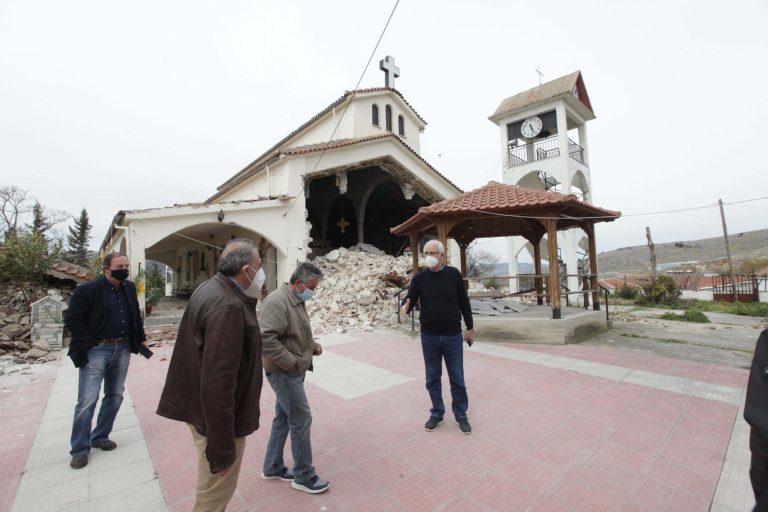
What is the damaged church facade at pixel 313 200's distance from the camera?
36.2 ft

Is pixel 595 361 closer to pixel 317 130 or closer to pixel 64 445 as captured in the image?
pixel 64 445

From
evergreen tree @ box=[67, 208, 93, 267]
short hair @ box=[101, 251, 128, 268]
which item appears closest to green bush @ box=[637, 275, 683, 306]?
short hair @ box=[101, 251, 128, 268]

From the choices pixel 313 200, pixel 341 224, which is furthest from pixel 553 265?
pixel 313 200

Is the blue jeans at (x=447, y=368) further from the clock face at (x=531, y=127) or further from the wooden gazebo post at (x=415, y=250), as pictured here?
the clock face at (x=531, y=127)

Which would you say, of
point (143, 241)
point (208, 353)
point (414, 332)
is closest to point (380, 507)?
point (208, 353)

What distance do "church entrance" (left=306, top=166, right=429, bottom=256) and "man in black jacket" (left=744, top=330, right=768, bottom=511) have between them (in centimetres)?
1558

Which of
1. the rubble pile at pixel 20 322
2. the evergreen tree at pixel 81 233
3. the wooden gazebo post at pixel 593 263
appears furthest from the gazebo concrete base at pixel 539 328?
the evergreen tree at pixel 81 233

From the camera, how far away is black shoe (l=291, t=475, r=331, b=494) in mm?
2564

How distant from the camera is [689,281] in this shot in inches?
1038

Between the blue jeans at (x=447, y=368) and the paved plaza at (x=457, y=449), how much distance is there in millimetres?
209

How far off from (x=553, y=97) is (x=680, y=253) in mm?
57253

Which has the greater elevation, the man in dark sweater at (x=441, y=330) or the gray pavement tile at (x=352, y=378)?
the man in dark sweater at (x=441, y=330)

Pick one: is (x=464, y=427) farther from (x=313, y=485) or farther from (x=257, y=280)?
(x=257, y=280)

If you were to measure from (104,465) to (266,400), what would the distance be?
5.68 ft
